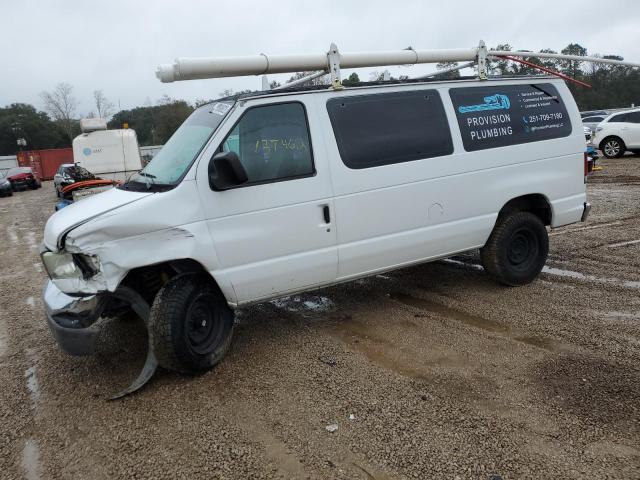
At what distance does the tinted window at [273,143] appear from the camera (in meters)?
4.08

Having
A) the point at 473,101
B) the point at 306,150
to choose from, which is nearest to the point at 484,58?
the point at 473,101

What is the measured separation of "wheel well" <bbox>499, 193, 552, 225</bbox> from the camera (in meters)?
5.44

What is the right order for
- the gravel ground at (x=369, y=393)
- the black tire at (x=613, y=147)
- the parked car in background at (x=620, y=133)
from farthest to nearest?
the black tire at (x=613, y=147), the parked car in background at (x=620, y=133), the gravel ground at (x=369, y=393)

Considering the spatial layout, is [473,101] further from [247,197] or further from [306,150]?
[247,197]

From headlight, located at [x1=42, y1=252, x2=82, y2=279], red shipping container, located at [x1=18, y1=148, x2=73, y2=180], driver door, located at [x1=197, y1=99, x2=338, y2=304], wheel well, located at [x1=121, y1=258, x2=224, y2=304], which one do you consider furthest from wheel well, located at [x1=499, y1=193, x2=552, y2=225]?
red shipping container, located at [x1=18, y1=148, x2=73, y2=180]

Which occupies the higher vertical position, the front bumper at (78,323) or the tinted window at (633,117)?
the tinted window at (633,117)

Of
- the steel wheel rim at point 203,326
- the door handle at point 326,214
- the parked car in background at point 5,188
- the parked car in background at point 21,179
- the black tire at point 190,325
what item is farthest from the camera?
the parked car in background at point 21,179

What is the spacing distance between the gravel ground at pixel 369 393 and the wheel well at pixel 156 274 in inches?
26.9

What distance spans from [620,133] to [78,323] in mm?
18541

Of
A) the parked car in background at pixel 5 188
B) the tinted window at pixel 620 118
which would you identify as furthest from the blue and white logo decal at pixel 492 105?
the parked car in background at pixel 5 188

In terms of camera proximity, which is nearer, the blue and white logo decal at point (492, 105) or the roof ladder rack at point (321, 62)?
the roof ladder rack at point (321, 62)

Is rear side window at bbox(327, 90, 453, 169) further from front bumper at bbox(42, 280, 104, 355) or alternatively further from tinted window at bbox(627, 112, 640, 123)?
tinted window at bbox(627, 112, 640, 123)

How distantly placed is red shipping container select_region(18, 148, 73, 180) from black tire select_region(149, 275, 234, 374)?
138 feet

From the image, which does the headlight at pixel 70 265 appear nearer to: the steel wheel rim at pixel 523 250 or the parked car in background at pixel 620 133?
the steel wheel rim at pixel 523 250
